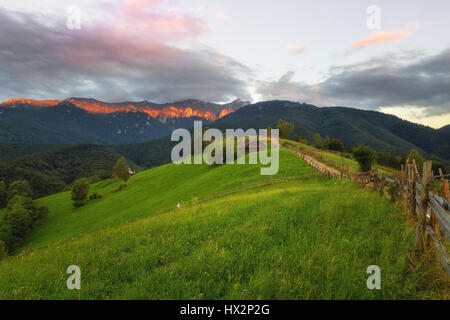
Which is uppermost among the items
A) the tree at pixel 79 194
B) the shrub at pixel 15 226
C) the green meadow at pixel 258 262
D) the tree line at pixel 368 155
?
the tree line at pixel 368 155

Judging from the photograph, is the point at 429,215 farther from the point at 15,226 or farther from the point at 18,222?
the point at 18,222

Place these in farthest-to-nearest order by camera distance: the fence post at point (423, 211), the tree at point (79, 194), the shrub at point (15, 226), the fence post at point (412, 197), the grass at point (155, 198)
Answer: the tree at point (79, 194) < the shrub at point (15, 226) < the grass at point (155, 198) < the fence post at point (412, 197) < the fence post at point (423, 211)

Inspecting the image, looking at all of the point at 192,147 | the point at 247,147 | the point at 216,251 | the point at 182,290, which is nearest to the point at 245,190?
the point at 216,251

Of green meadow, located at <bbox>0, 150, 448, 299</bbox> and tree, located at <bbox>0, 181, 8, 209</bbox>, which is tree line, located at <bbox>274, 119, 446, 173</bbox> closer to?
green meadow, located at <bbox>0, 150, 448, 299</bbox>

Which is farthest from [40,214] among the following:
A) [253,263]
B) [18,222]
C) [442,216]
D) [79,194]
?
[442,216]

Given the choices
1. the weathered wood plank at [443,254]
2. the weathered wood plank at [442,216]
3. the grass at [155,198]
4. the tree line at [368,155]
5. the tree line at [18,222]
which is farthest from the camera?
the tree line at [18,222]

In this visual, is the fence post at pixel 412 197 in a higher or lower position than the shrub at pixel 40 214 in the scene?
higher

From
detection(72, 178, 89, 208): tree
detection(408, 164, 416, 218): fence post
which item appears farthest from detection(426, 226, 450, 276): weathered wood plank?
detection(72, 178, 89, 208): tree

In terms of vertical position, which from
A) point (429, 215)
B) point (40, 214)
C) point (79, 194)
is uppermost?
point (429, 215)

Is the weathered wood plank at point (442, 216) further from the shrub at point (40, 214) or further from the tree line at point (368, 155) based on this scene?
the shrub at point (40, 214)

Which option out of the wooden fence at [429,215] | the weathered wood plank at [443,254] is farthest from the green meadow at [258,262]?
the wooden fence at [429,215]
